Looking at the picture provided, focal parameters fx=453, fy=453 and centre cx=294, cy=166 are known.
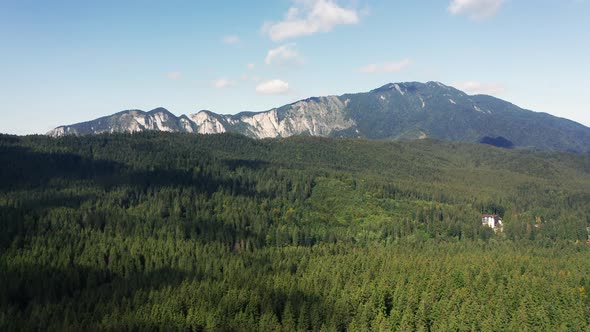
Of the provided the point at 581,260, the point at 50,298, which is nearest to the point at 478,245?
the point at 581,260

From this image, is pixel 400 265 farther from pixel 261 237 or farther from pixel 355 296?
pixel 261 237

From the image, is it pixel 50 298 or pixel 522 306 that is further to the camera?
pixel 50 298

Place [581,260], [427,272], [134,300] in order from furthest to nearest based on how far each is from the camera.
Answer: [581,260] → [427,272] → [134,300]

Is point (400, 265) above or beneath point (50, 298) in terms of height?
above

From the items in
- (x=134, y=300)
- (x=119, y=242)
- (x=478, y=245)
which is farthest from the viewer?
(x=478, y=245)

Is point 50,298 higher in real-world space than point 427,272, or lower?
lower

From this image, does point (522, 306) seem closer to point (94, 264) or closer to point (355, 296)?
point (355, 296)

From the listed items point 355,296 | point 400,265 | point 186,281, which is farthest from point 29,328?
point 400,265

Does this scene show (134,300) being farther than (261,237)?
No

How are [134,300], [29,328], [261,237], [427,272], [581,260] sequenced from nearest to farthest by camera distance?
[29,328]
[134,300]
[427,272]
[581,260]
[261,237]
